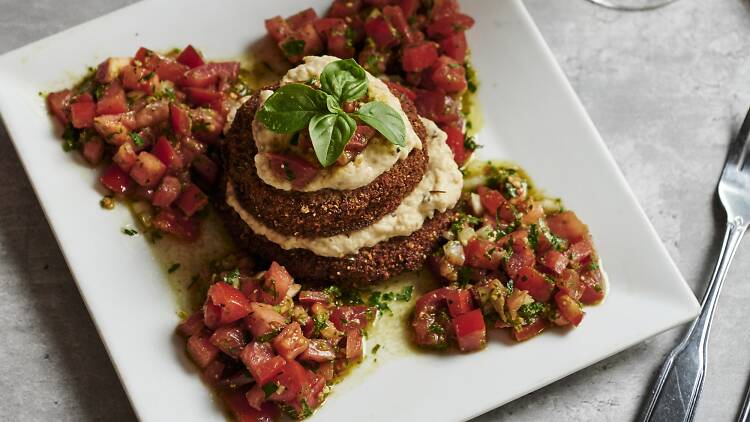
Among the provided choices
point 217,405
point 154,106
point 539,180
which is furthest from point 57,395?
point 539,180

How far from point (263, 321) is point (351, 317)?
637 mm

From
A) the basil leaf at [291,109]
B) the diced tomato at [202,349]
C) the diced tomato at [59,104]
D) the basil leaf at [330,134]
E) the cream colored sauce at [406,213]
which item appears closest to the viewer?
the basil leaf at [330,134]

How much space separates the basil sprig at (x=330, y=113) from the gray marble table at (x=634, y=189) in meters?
2.06

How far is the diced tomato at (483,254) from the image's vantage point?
5680mm

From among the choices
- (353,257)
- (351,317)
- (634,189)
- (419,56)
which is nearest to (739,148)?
(634,189)

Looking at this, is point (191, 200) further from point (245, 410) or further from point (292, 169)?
point (245, 410)

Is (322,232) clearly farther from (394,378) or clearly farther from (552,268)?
(552,268)

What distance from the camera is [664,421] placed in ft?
18.6

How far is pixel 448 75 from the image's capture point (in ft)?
20.5

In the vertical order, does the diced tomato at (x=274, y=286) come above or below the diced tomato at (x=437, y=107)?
below

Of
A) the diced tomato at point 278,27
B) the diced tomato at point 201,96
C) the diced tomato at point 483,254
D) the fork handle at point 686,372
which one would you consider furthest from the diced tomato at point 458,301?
the diced tomato at point 278,27

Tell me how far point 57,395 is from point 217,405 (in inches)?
44.8

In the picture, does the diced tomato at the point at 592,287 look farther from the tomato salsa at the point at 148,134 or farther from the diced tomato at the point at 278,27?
the diced tomato at the point at 278,27

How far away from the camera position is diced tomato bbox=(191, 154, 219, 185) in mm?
5852
